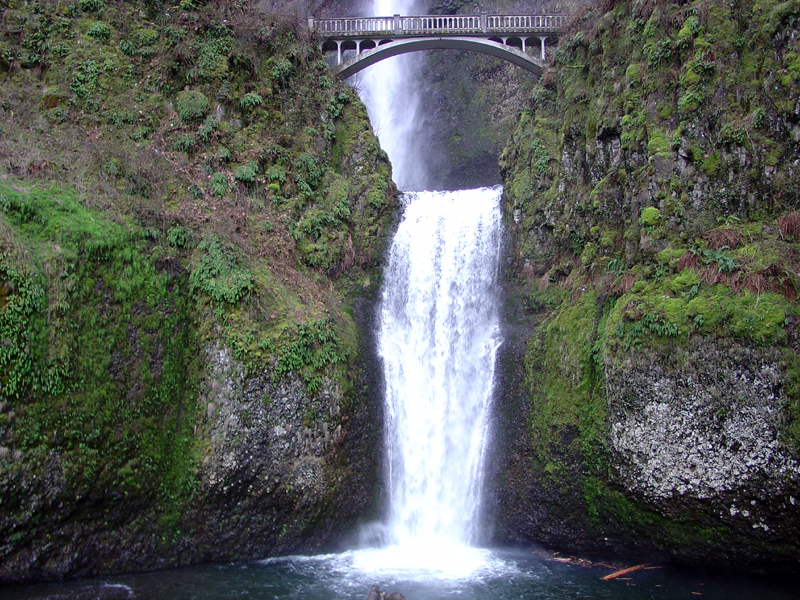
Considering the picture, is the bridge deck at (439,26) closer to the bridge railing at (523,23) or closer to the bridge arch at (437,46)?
the bridge railing at (523,23)

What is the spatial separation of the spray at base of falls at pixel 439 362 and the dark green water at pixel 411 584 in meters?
1.24

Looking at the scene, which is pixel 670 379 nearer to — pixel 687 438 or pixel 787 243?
pixel 687 438

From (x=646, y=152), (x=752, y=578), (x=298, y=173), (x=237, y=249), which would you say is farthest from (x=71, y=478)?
(x=646, y=152)

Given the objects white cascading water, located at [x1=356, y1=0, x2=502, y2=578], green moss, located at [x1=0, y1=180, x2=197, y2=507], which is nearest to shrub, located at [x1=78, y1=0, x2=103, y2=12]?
green moss, located at [x1=0, y1=180, x2=197, y2=507]

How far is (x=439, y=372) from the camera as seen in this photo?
1565cm

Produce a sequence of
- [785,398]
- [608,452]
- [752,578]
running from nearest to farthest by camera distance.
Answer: [785,398]
[752,578]
[608,452]

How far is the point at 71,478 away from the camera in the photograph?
11094mm

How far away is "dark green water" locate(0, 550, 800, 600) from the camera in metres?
10.8

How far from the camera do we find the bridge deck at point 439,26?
21828 mm

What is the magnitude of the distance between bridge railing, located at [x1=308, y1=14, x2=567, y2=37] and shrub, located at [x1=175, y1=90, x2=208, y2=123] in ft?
21.1

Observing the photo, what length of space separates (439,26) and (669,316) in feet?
51.7

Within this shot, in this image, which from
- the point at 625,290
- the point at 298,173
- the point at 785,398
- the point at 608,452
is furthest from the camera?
the point at 298,173

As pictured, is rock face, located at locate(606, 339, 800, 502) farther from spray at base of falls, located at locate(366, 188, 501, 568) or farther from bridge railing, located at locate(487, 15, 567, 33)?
bridge railing, located at locate(487, 15, 567, 33)

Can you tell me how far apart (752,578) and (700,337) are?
5.03 m
